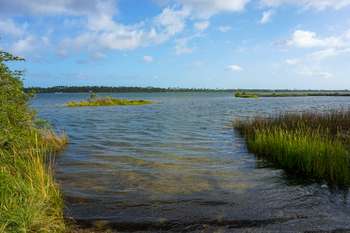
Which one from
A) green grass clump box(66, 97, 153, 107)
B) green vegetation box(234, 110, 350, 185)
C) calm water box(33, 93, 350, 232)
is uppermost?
green vegetation box(234, 110, 350, 185)

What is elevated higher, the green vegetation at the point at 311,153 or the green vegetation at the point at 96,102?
the green vegetation at the point at 311,153

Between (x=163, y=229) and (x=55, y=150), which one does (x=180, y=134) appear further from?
(x=163, y=229)

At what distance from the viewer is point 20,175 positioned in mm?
8672

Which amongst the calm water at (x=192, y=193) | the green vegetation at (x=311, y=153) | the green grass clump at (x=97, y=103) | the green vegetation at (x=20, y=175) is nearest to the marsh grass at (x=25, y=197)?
the green vegetation at (x=20, y=175)

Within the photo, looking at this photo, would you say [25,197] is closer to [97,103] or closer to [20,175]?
[20,175]

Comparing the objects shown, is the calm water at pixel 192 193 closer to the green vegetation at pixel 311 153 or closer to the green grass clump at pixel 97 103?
the green vegetation at pixel 311 153

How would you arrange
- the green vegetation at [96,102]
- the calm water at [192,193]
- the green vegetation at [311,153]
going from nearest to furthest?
the calm water at [192,193]
the green vegetation at [311,153]
the green vegetation at [96,102]

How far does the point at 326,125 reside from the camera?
20516mm

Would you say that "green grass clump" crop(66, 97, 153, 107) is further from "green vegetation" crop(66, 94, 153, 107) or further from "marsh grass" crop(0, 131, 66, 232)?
"marsh grass" crop(0, 131, 66, 232)

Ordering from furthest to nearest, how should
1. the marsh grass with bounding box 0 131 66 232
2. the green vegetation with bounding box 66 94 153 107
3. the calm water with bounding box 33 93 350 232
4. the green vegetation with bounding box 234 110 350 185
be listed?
the green vegetation with bounding box 66 94 153 107 < the green vegetation with bounding box 234 110 350 185 < the calm water with bounding box 33 93 350 232 < the marsh grass with bounding box 0 131 66 232

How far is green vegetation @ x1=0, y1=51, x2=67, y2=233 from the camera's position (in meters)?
7.00

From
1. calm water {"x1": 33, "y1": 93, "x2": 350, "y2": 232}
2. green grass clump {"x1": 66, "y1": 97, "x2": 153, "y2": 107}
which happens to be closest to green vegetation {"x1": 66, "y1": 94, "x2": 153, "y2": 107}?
green grass clump {"x1": 66, "y1": 97, "x2": 153, "y2": 107}

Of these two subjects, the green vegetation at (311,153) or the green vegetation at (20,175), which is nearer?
the green vegetation at (20,175)

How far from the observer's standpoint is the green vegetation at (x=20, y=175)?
7.00 m
